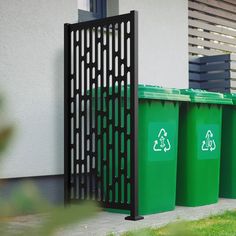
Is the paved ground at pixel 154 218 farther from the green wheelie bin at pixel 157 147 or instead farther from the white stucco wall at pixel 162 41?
the white stucco wall at pixel 162 41

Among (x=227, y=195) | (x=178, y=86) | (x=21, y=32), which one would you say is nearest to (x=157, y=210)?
(x=227, y=195)

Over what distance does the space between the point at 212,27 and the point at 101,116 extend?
4659 millimetres

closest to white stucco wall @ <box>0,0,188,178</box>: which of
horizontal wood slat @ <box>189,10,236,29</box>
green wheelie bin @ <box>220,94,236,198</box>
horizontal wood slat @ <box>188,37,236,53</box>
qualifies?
green wheelie bin @ <box>220,94,236,198</box>

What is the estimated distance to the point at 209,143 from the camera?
239 inches

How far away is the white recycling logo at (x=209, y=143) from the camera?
5986 mm

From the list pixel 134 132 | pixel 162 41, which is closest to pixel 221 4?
pixel 162 41

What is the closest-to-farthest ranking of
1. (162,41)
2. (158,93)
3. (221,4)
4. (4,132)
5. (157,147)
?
(4,132), (158,93), (157,147), (162,41), (221,4)

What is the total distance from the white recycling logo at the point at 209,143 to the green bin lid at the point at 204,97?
346mm

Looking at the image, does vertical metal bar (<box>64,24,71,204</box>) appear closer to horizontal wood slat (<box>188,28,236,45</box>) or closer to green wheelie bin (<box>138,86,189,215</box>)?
green wheelie bin (<box>138,86,189,215</box>)

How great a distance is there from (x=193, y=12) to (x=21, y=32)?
13.5 ft

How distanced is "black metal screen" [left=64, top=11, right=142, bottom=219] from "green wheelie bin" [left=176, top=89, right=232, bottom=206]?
0.84 meters

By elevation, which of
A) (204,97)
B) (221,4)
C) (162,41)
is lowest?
(204,97)

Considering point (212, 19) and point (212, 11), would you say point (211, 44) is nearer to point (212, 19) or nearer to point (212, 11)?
point (212, 19)

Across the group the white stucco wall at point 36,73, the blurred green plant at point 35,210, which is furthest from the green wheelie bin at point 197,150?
the blurred green plant at point 35,210
